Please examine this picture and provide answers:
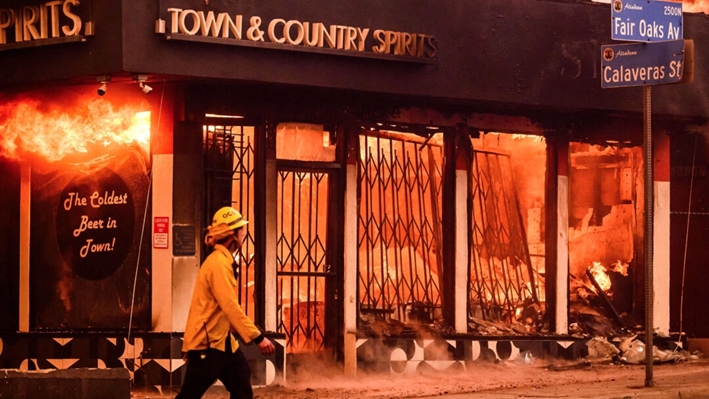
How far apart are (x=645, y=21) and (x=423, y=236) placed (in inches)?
157

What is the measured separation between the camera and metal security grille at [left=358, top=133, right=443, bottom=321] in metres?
15.6

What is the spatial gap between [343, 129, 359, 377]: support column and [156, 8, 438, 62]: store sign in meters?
1.34

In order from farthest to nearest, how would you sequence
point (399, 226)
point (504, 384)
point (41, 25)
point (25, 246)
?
point (399, 226) → point (25, 246) → point (504, 384) → point (41, 25)

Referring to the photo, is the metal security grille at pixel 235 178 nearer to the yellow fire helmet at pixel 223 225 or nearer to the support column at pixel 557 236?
the support column at pixel 557 236

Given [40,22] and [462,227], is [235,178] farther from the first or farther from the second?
[462,227]

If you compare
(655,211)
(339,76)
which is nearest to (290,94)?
(339,76)

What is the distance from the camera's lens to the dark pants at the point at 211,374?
372 inches

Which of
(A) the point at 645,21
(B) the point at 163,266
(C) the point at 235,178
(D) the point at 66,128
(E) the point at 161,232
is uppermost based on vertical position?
(A) the point at 645,21

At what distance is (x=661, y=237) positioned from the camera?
17.6 metres

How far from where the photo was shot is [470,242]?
16.4m

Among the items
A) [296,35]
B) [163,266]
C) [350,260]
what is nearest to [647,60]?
[296,35]

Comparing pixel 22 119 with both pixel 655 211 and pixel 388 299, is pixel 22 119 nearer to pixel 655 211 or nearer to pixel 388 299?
pixel 388 299

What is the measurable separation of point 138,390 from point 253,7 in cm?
433

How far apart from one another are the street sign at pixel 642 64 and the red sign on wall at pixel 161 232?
499 centimetres
